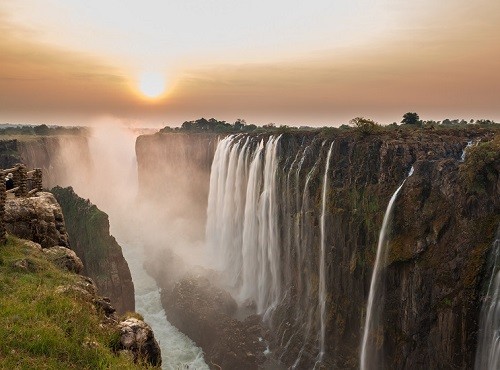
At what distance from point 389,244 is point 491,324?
6816 mm

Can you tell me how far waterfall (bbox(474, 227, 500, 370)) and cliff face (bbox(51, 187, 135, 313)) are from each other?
25.9 meters

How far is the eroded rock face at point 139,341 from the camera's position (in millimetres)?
8570

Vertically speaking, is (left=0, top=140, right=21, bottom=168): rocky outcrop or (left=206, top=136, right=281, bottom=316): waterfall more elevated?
(left=0, top=140, right=21, bottom=168): rocky outcrop

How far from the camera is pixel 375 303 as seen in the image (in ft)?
76.1

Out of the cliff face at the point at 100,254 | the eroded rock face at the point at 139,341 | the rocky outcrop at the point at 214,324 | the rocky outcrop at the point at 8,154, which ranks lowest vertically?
the rocky outcrop at the point at 214,324

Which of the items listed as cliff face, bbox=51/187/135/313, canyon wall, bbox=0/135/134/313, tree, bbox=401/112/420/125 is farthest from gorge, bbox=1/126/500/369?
tree, bbox=401/112/420/125

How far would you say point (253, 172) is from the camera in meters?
40.1

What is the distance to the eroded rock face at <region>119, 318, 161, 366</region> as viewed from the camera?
28.1ft

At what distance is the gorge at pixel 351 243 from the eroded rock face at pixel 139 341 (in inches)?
596

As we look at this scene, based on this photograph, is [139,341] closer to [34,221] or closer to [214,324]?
[34,221]

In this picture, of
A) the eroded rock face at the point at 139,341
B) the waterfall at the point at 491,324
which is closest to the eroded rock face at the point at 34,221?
the eroded rock face at the point at 139,341

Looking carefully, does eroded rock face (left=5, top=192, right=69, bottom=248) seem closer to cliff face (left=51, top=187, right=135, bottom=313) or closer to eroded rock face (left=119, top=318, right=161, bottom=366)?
eroded rock face (left=119, top=318, right=161, bottom=366)

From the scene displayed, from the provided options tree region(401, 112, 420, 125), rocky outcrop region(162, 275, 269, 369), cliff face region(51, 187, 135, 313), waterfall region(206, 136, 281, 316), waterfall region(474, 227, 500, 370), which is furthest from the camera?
tree region(401, 112, 420, 125)

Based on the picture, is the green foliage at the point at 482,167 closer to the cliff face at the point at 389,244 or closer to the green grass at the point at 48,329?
the cliff face at the point at 389,244
